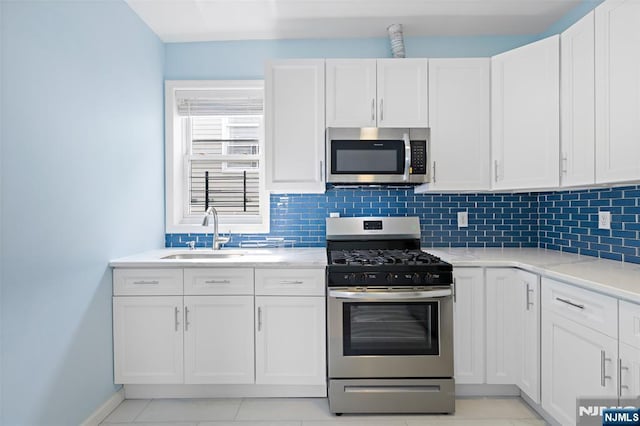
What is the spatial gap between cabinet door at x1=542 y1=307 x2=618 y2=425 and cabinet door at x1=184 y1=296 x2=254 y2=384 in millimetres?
1712

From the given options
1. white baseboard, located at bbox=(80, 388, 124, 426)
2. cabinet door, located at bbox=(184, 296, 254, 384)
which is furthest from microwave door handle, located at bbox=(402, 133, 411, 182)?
white baseboard, located at bbox=(80, 388, 124, 426)

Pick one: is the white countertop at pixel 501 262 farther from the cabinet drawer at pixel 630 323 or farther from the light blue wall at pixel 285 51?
the light blue wall at pixel 285 51

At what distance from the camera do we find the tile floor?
222 cm

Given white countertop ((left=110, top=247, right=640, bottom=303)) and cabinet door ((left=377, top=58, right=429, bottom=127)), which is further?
cabinet door ((left=377, top=58, right=429, bottom=127))

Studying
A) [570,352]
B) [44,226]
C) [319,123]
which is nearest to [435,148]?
[319,123]

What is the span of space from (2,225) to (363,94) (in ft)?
7.22

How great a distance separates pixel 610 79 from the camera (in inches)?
76.4


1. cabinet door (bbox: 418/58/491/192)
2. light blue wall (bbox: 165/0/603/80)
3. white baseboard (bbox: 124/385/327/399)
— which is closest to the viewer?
white baseboard (bbox: 124/385/327/399)

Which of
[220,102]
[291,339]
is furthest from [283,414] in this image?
[220,102]

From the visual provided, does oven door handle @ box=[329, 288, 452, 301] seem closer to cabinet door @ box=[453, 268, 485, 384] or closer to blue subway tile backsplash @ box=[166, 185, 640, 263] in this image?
cabinet door @ box=[453, 268, 485, 384]

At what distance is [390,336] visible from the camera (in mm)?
2320

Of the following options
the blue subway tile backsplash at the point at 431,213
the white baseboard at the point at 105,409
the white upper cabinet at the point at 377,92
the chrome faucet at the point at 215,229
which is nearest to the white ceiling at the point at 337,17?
the white upper cabinet at the point at 377,92

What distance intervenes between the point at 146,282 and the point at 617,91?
9.27 ft

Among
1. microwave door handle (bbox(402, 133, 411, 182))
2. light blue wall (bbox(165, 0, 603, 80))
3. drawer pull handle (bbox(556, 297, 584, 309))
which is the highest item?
light blue wall (bbox(165, 0, 603, 80))
